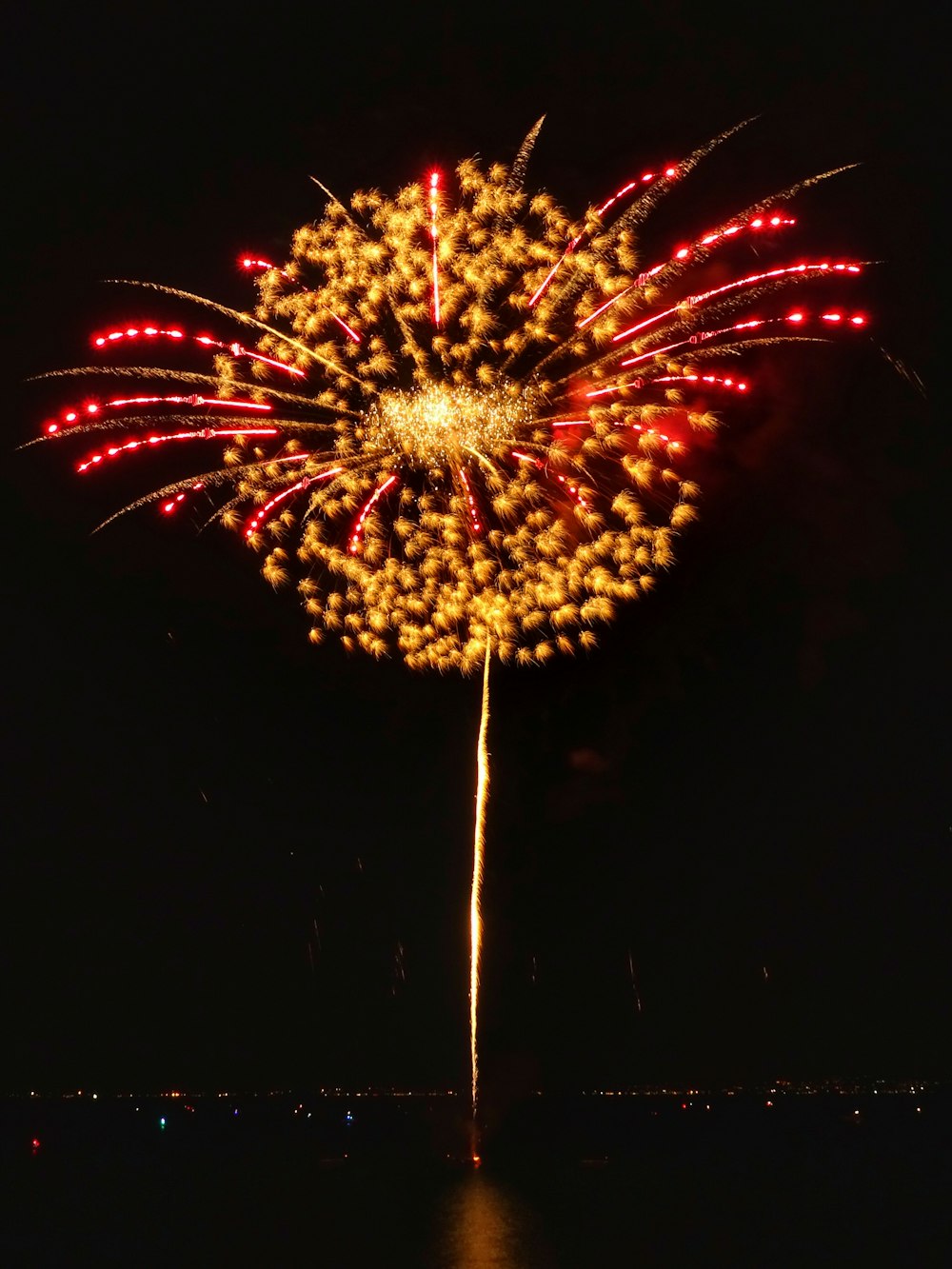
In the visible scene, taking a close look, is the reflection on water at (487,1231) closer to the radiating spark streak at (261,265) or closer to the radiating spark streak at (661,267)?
the radiating spark streak at (661,267)

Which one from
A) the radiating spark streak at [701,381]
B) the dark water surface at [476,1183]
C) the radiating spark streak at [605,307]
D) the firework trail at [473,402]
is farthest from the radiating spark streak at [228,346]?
the dark water surface at [476,1183]

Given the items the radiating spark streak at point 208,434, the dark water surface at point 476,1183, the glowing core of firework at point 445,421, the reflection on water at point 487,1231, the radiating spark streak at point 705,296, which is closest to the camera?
the reflection on water at point 487,1231

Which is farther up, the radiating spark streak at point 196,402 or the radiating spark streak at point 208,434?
the radiating spark streak at point 196,402

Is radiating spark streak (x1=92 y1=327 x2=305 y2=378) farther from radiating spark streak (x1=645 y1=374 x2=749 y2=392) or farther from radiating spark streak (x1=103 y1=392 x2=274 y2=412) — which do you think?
radiating spark streak (x1=645 y1=374 x2=749 y2=392)

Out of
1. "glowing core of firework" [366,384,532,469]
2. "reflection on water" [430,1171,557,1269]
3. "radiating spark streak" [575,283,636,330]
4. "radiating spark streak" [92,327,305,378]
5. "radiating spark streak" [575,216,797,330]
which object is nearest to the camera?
"reflection on water" [430,1171,557,1269]

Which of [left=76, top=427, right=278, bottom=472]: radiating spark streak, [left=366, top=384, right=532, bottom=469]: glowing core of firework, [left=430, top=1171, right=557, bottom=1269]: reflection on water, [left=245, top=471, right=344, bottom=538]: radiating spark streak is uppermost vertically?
[left=76, top=427, right=278, bottom=472]: radiating spark streak

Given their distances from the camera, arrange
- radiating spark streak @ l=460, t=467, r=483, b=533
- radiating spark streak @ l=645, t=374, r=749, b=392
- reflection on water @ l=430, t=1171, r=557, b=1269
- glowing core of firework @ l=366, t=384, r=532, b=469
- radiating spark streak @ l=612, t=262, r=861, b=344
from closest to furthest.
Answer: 1. reflection on water @ l=430, t=1171, r=557, b=1269
2. radiating spark streak @ l=645, t=374, r=749, b=392
3. radiating spark streak @ l=612, t=262, r=861, b=344
4. glowing core of firework @ l=366, t=384, r=532, b=469
5. radiating spark streak @ l=460, t=467, r=483, b=533

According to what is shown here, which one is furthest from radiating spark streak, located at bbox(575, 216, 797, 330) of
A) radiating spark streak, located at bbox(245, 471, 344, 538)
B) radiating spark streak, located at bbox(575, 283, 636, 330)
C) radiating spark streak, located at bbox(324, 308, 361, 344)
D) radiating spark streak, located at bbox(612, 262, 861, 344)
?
radiating spark streak, located at bbox(245, 471, 344, 538)

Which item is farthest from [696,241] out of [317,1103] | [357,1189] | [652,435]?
[317,1103]
